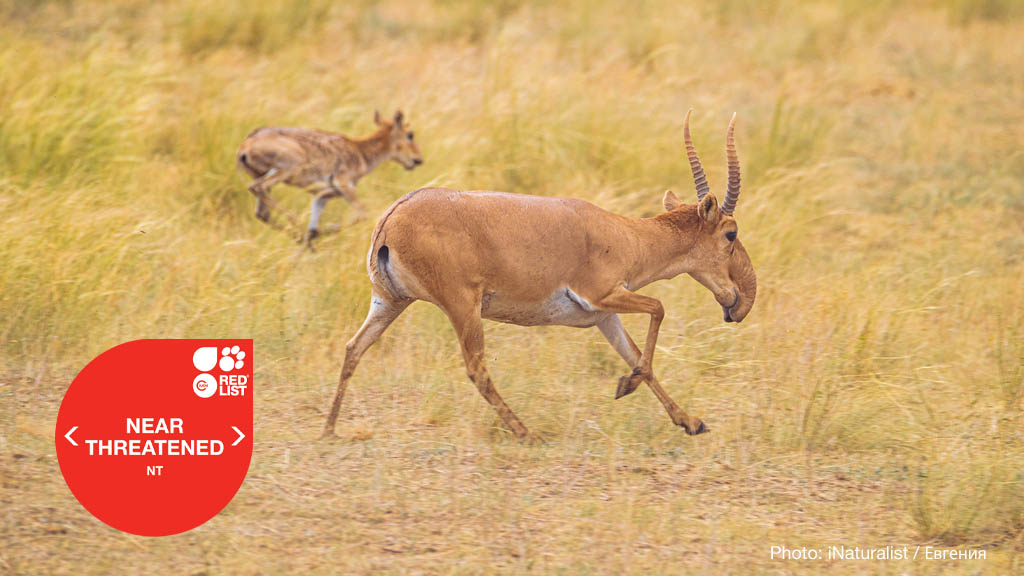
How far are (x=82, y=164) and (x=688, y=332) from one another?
4073mm

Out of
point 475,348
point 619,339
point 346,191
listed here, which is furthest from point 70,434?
point 346,191

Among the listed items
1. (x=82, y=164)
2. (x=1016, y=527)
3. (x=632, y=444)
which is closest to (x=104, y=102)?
(x=82, y=164)

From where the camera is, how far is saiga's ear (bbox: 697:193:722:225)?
21.8 ft

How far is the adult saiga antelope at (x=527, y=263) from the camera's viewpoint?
604 centimetres

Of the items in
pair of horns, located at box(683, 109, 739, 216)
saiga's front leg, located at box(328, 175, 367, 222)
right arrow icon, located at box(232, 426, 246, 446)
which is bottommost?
right arrow icon, located at box(232, 426, 246, 446)

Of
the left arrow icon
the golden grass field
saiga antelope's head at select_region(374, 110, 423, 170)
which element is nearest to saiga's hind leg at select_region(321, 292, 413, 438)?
the golden grass field

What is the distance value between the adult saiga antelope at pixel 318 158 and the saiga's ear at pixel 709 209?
3.00 m

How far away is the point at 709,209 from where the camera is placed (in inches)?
263

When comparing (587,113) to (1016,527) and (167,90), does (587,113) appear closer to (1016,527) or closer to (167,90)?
(167,90)

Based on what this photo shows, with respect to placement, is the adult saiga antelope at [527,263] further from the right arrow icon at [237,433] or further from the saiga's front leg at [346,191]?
the saiga's front leg at [346,191]

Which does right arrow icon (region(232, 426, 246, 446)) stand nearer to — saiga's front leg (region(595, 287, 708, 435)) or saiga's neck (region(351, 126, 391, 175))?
saiga's front leg (region(595, 287, 708, 435))

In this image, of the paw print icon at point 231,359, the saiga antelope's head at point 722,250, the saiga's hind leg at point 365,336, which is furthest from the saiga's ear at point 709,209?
the paw print icon at point 231,359

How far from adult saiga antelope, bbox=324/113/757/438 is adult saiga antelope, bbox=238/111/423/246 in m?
2.73

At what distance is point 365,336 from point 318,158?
3.49m
